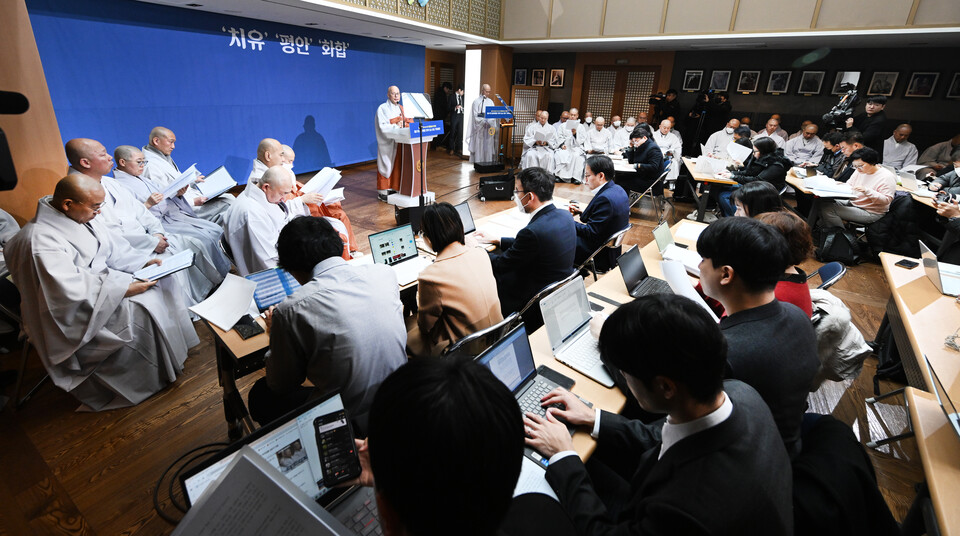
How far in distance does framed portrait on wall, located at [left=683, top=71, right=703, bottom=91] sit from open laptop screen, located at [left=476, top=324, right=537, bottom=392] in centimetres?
983

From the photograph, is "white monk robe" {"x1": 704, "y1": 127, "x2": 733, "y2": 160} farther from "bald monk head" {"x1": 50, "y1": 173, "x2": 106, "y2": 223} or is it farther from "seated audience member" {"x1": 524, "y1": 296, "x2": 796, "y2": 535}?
"bald monk head" {"x1": 50, "y1": 173, "x2": 106, "y2": 223}

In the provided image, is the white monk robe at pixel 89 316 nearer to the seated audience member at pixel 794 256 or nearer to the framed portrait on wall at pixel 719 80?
the seated audience member at pixel 794 256

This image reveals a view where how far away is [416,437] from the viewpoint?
0.63 m

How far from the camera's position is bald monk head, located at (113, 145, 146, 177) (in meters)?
3.69

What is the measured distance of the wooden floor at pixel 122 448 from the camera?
1.95 metres

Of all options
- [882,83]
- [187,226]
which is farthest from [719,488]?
[882,83]

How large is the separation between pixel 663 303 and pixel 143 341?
9.87ft

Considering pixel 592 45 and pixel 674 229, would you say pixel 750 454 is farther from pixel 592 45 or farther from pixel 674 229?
pixel 592 45

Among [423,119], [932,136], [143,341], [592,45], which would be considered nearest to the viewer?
[143,341]

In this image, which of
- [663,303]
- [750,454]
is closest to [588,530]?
[750,454]

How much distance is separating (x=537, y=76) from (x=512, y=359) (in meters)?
11.0

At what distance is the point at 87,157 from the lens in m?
3.13

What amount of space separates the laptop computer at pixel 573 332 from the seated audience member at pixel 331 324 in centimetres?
66

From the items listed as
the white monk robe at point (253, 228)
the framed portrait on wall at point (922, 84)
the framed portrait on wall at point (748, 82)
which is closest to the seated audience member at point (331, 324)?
the white monk robe at point (253, 228)
